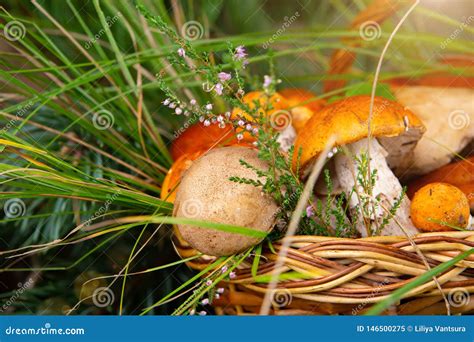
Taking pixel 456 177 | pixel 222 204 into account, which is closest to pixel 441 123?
pixel 456 177

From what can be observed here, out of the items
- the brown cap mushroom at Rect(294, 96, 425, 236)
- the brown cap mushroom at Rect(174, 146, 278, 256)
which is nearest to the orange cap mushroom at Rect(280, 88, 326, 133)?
the brown cap mushroom at Rect(294, 96, 425, 236)

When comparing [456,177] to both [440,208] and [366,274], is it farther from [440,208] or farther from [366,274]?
[366,274]

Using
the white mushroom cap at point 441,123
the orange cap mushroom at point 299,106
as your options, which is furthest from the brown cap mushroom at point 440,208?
the orange cap mushroom at point 299,106

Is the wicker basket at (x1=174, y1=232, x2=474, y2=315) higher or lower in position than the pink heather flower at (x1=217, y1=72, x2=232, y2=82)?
lower

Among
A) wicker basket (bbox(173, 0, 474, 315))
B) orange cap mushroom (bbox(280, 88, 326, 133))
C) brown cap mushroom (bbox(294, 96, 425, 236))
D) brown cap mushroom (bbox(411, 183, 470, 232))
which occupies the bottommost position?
wicker basket (bbox(173, 0, 474, 315))

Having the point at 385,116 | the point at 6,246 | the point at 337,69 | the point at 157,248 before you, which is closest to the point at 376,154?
the point at 385,116

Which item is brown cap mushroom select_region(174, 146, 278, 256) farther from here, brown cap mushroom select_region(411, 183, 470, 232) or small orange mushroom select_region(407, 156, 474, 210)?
small orange mushroom select_region(407, 156, 474, 210)

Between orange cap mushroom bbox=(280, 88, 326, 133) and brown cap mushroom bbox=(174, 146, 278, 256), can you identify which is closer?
brown cap mushroom bbox=(174, 146, 278, 256)
